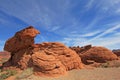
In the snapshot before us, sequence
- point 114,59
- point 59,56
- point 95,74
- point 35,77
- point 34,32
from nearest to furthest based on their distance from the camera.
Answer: point 35,77, point 95,74, point 59,56, point 34,32, point 114,59

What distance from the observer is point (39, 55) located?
56.0 feet

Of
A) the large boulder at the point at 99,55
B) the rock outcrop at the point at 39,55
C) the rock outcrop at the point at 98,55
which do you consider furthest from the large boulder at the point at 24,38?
the large boulder at the point at 99,55

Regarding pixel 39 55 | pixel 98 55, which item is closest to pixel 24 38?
pixel 39 55

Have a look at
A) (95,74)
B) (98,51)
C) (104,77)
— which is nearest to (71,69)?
(95,74)

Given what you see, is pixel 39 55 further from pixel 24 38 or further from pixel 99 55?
pixel 99 55

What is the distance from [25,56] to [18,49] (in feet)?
8.05

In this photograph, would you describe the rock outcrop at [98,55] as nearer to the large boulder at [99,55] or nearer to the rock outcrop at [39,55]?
the large boulder at [99,55]

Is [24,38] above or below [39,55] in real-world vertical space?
above

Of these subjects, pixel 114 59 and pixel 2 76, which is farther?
pixel 114 59

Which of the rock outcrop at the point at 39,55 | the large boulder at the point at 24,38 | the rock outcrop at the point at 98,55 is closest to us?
the rock outcrop at the point at 39,55

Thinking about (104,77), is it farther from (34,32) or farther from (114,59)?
(114,59)

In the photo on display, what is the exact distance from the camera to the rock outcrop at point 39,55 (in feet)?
52.9

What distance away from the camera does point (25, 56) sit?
18766 mm

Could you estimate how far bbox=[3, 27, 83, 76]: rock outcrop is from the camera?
16.1m
